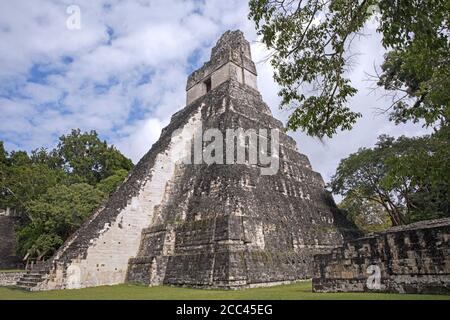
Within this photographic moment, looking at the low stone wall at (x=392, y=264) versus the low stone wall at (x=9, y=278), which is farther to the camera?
the low stone wall at (x=9, y=278)

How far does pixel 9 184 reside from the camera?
2380 centimetres

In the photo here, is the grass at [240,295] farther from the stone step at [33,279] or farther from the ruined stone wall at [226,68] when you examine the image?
the ruined stone wall at [226,68]

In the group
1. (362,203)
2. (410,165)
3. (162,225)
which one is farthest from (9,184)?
(410,165)

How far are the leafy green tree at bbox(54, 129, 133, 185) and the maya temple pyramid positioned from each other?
42.6 feet

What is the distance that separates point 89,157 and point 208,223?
21479 millimetres

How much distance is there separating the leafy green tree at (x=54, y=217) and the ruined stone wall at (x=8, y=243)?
8.84 ft

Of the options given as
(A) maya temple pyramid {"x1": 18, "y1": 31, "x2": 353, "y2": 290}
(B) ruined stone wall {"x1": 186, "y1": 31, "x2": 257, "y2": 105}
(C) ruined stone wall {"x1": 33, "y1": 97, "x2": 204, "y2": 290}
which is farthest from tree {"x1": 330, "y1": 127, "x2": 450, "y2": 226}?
(C) ruined stone wall {"x1": 33, "y1": 97, "x2": 204, "y2": 290}

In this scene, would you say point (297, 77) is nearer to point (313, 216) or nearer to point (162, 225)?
point (162, 225)

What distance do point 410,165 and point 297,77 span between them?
2.66 metres

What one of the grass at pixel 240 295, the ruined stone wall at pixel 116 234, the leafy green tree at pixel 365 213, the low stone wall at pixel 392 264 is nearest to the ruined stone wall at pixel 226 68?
the ruined stone wall at pixel 116 234

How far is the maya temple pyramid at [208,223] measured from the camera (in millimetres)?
10359

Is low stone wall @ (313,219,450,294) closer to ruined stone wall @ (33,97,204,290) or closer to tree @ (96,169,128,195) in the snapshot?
ruined stone wall @ (33,97,204,290)

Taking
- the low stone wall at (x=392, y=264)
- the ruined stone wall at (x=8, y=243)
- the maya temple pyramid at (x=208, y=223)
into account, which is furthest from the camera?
the ruined stone wall at (x=8, y=243)

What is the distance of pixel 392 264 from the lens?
270 inches
